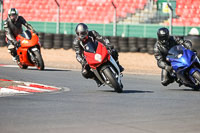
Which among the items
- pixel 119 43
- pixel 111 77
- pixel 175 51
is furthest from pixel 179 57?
→ pixel 119 43

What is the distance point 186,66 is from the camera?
11.0m

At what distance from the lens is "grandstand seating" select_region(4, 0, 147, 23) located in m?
27.2

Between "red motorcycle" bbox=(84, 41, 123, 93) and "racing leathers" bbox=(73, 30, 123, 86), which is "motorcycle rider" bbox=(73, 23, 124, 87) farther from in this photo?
"red motorcycle" bbox=(84, 41, 123, 93)

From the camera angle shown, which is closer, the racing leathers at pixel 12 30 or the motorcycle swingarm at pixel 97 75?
the motorcycle swingarm at pixel 97 75

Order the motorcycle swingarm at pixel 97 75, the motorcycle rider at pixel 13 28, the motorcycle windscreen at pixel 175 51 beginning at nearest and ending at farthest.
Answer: the motorcycle swingarm at pixel 97 75 → the motorcycle windscreen at pixel 175 51 → the motorcycle rider at pixel 13 28

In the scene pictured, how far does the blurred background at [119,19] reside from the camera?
76.1 feet

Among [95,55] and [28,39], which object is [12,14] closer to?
[28,39]

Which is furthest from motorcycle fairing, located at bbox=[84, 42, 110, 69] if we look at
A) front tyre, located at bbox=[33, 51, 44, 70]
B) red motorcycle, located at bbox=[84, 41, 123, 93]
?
front tyre, located at bbox=[33, 51, 44, 70]

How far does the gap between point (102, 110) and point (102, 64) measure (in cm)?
248

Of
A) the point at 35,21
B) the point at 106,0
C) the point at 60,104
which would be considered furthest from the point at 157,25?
the point at 60,104

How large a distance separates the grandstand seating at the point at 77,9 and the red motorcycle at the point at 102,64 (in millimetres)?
16004

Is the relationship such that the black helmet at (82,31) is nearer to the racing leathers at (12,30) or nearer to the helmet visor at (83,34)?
the helmet visor at (83,34)

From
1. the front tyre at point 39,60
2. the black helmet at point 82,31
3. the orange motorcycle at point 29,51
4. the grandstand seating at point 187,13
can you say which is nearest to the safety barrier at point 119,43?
the grandstand seating at point 187,13

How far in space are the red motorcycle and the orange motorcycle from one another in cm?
514
